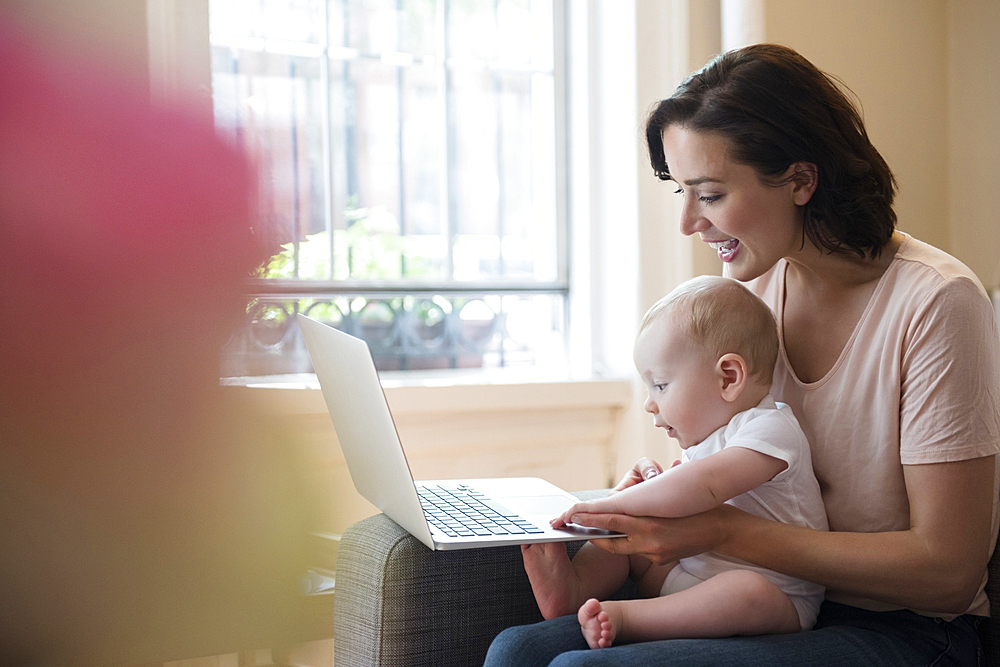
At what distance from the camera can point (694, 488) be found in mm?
1055

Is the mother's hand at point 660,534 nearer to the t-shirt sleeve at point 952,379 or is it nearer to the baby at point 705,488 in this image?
the baby at point 705,488

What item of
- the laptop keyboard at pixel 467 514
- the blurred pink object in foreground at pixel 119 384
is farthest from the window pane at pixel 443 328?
the blurred pink object in foreground at pixel 119 384

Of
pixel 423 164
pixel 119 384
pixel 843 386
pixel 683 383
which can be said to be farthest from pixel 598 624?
pixel 423 164

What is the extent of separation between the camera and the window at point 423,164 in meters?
2.28

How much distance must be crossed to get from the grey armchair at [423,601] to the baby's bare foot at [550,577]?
91 mm

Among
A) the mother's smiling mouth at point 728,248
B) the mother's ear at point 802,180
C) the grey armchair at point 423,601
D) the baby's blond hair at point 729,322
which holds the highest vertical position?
the mother's ear at point 802,180

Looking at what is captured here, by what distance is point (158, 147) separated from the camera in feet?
0.65

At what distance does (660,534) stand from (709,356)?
10.7 inches

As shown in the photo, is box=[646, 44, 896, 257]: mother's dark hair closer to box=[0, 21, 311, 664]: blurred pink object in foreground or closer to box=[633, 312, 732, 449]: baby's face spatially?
box=[633, 312, 732, 449]: baby's face

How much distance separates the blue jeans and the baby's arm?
0.48 feet

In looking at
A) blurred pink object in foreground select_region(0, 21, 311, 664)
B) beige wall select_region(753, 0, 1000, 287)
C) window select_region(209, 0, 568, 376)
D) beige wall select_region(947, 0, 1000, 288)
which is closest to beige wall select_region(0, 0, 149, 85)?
blurred pink object in foreground select_region(0, 21, 311, 664)

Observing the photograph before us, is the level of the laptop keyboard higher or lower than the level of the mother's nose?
lower

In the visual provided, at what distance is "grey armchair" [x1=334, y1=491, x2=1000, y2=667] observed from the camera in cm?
112

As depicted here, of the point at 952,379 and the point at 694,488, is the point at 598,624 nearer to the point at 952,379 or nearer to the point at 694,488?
the point at 694,488
